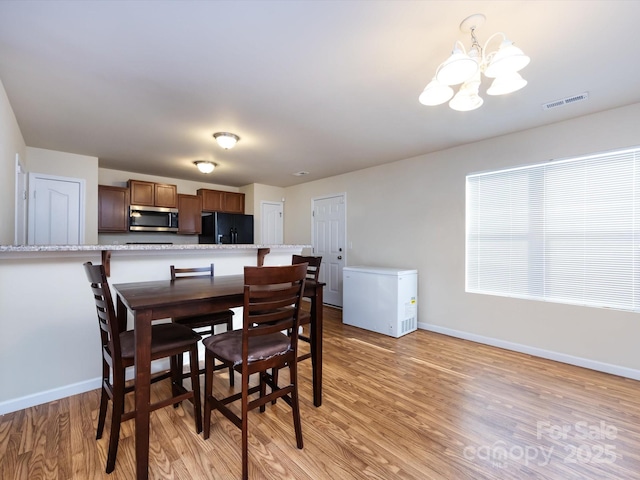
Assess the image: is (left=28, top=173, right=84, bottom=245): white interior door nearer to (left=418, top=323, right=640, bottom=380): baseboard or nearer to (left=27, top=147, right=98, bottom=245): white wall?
(left=27, top=147, right=98, bottom=245): white wall

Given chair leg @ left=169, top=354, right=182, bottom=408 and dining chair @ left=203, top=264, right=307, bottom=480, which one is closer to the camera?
dining chair @ left=203, top=264, right=307, bottom=480

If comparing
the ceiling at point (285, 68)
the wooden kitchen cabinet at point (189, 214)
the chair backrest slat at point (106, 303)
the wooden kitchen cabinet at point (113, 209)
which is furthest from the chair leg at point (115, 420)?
the wooden kitchen cabinet at point (189, 214)

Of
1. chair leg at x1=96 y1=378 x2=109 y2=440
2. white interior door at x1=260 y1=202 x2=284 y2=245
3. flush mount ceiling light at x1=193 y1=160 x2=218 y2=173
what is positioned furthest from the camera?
white interior door at x1=260 y1=202 x2=284 y2=245

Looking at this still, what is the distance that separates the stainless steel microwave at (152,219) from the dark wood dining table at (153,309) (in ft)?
10.7

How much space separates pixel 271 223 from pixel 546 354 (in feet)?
16.1

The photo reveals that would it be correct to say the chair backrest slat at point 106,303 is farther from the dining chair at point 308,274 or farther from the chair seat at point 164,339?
the dining chair at point 308,274

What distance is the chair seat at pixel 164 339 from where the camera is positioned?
62.0 inches

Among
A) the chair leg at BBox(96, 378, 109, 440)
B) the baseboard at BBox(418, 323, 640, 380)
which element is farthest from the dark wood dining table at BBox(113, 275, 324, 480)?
the baseboard at BBox(418, 323, 640, 380)

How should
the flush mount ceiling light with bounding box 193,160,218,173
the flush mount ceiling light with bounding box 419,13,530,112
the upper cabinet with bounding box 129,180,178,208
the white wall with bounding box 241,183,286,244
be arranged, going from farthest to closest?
1. the white wall with bounding box 241,183,286,244
2. the upper cabinet with bounding box 129,180,178,208
3. the flush mount ceiling light with bounding box 193,160,218,173
4. the flush mount ceiling light with bounding box 419,13,530,112

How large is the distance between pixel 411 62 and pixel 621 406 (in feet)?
9.44

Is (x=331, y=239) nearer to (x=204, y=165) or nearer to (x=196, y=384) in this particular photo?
(x=204, y=165)

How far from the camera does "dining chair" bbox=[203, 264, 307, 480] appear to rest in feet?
4.82

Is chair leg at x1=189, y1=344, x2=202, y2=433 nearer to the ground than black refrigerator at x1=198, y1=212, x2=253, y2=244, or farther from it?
nearer to the ground

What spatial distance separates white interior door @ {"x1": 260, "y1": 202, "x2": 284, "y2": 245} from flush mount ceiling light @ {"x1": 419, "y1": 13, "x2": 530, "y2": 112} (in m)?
4.63
